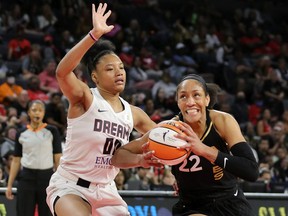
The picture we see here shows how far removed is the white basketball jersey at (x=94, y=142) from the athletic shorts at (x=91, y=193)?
Result: 5 centimetres

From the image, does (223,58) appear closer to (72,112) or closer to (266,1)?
(266,1)

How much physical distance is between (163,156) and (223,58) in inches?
499

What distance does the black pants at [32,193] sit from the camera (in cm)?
841

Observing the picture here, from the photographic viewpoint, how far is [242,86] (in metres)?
16.2

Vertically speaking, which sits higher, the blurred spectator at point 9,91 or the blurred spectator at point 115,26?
the blurred spectator at point 115,26

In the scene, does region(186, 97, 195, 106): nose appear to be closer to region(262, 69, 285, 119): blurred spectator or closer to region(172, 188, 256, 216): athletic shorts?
region(172, 188, 256, 216): athletic shorts

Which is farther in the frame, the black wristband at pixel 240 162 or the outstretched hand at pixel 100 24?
the outstretched hand at pixel 100 24

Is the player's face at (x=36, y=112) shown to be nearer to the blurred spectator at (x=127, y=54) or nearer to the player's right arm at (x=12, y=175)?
the player's right arm at (x=12, y=175)

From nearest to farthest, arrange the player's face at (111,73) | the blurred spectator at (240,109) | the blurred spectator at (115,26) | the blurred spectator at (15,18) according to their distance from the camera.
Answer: the player's face at (111,73), the blurred spectator at (15,18), the blurred spectator at (240,109), the blurred spectator at (115,26)

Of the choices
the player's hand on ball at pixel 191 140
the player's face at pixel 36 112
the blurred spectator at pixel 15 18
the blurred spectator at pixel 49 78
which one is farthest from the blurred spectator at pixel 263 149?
the player's hand on ball at pixel 191 140

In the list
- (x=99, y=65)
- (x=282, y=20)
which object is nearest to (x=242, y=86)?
(x=282, y=20)

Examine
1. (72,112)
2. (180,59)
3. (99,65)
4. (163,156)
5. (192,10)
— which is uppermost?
(192,10)

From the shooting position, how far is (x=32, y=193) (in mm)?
8461

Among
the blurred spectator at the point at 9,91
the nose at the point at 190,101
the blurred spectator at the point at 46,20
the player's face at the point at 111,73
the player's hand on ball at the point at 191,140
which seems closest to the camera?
the player's hand on ball at the point at 191,140
